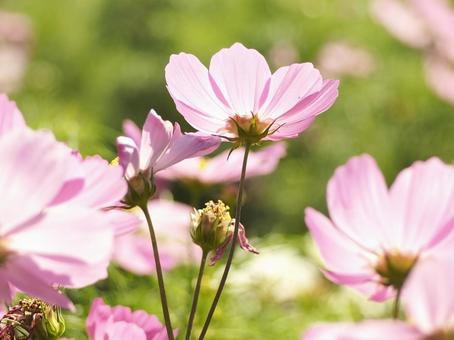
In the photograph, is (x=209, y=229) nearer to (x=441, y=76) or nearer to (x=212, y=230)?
(x=212, y=230)

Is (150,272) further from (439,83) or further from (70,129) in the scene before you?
(439,83)

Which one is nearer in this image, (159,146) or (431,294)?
(431,294)

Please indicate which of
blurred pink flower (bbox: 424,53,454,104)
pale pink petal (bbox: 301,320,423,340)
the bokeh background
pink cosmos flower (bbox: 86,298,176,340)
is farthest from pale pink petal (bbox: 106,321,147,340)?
blurred pink flower (bbox: 424,53,454,104)

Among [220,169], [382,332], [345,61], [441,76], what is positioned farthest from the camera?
[345,61]

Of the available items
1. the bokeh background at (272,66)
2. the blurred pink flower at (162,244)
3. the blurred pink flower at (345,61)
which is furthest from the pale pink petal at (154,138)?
the blurred pink flower at (345,61)

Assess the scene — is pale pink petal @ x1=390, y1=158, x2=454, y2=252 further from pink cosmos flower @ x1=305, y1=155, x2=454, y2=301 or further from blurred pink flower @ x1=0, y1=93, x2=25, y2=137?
blurred pink flower @ x1=0, y1=93, x2=25, y2=137

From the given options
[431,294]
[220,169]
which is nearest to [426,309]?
[431,294]

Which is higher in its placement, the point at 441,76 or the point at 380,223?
the point at 380,223
